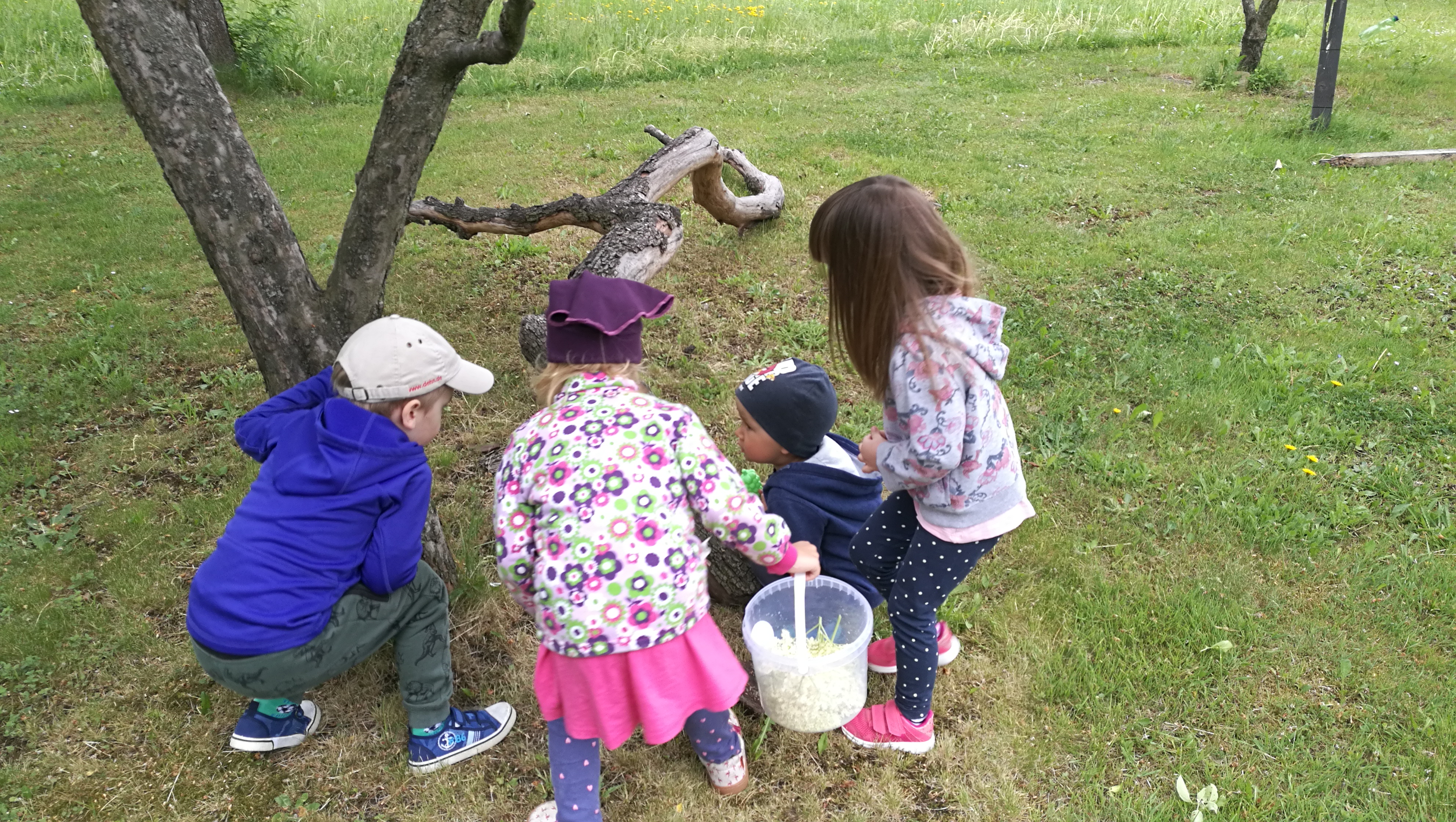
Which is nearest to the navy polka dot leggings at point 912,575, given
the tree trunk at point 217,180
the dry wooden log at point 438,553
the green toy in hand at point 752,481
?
the green toy in hand at point 752,481

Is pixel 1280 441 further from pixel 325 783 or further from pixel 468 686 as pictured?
pixel 325 783

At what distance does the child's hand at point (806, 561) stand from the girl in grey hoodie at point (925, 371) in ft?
0.94

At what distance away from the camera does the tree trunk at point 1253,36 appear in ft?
32.7

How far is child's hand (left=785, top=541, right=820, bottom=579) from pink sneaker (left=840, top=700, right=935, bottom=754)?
2.08 ft

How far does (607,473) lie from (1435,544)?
330 centimetres

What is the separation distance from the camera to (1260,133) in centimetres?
821

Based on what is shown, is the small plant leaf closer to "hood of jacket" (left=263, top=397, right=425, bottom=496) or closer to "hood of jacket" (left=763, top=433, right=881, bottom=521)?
"hood of jacket" (left=763, top=433, right=881, bottom=521)

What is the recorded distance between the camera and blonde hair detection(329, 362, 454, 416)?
2316mm

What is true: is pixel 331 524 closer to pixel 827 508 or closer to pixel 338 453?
pixel 338 453

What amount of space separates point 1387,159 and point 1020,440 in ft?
19.0

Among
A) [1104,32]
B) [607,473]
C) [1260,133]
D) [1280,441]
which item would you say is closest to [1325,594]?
[1280,441]

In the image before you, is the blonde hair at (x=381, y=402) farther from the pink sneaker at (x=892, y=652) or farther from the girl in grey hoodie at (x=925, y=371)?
the pink sneaker at (x=892, y=652)

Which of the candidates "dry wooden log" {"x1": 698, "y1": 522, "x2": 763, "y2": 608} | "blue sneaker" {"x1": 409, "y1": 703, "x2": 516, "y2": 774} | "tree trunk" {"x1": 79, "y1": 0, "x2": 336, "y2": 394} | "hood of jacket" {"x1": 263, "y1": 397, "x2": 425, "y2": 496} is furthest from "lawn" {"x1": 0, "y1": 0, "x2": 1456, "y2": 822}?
"tree trunk" {"x1": 79, "y1": 0, "x2": 336, "y2": 394}

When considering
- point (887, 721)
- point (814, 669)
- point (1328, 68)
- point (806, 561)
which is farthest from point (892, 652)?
point (1328, 68)
